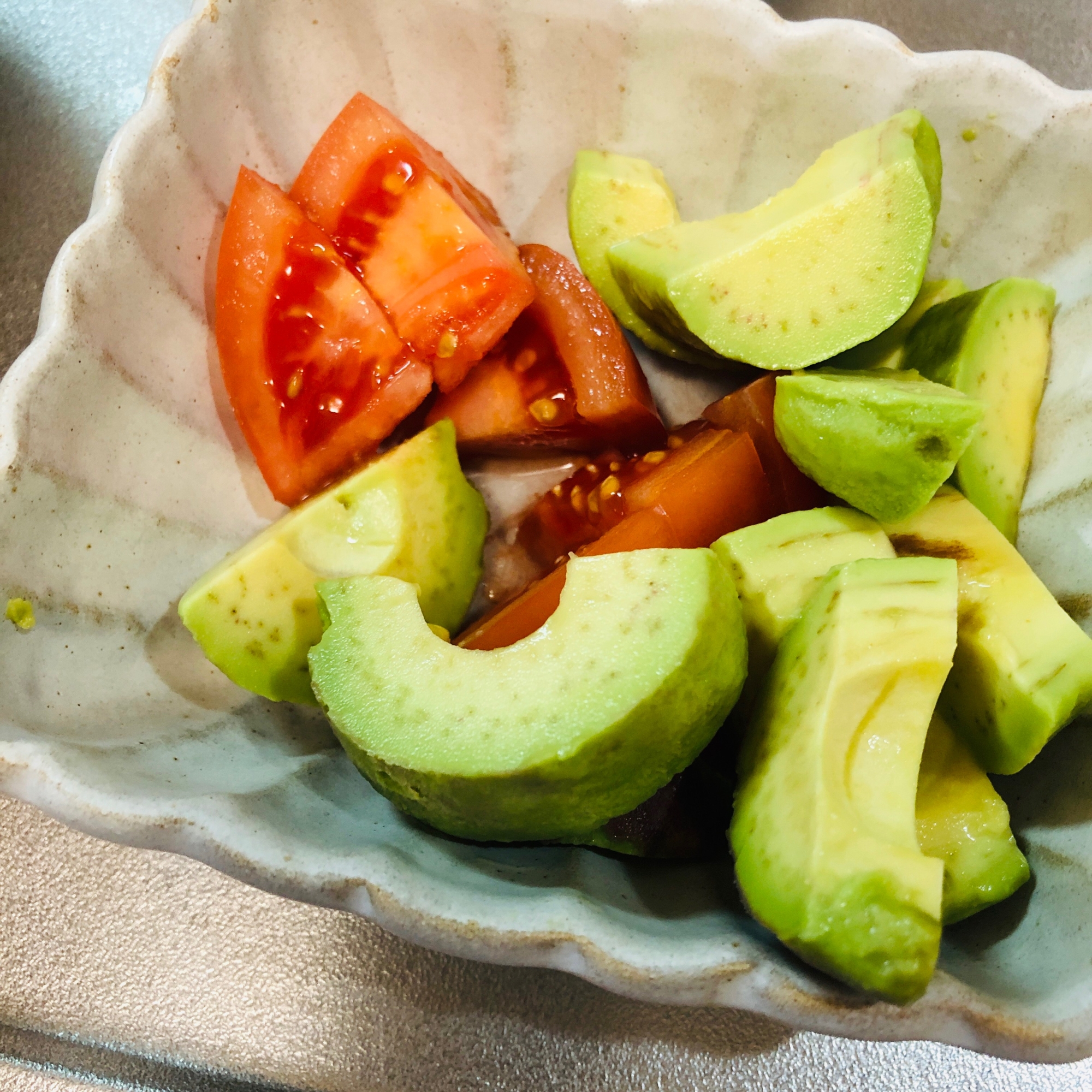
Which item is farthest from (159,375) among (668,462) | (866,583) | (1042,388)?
(1042,388)

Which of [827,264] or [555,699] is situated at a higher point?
[827,264]

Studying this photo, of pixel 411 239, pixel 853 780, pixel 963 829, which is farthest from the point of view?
pixel 411 239

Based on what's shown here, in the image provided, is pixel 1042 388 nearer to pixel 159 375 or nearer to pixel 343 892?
pixel 343 892

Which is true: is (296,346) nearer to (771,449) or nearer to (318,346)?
(318,346)

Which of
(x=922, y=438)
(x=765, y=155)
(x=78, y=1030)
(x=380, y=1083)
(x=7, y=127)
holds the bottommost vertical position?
(x=380, y=1083)

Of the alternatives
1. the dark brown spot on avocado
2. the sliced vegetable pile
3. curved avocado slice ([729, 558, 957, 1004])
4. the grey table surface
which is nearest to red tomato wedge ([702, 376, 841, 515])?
the sliced vegetable pile

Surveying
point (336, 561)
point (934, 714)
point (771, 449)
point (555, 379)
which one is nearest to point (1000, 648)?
point (934, 714)

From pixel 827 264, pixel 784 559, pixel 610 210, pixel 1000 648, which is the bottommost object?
pixel 1000 648
